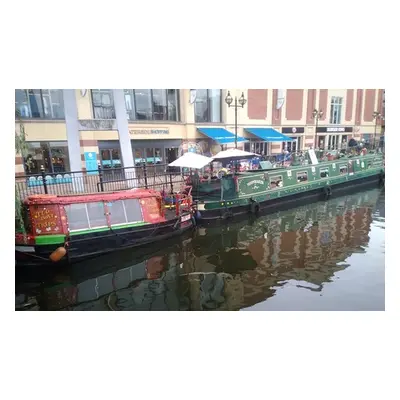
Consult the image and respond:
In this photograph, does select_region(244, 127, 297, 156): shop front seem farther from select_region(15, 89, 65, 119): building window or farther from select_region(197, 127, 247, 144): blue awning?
select_region(15, 89, 65, 119): building window

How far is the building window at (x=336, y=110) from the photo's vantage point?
48.6ft

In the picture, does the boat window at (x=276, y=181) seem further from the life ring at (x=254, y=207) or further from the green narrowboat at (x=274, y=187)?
the life ring at (x=254, y=207)

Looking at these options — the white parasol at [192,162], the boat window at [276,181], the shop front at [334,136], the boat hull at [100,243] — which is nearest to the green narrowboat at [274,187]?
the boat window at [276,181]

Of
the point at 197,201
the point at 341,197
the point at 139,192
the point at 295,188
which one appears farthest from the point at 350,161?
the point at 139,192

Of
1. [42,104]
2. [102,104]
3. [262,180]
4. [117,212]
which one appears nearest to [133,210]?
[117,212]

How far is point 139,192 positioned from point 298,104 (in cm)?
1424

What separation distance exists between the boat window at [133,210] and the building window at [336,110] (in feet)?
37.8

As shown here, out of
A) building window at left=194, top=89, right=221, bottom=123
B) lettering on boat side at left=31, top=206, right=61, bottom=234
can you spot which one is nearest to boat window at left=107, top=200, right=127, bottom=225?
lettering on boat side at left=31, top=206, right=61, bottom=234

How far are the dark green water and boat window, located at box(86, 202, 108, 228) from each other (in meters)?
0.94

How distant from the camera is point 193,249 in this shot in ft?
28.3

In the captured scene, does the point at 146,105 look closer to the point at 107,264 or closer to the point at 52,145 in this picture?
the point at 52,145

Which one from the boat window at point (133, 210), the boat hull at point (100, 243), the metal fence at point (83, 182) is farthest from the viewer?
the metal fence at point (83, 182)

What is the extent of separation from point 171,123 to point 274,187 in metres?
7.43

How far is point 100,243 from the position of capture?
775 centimetres
